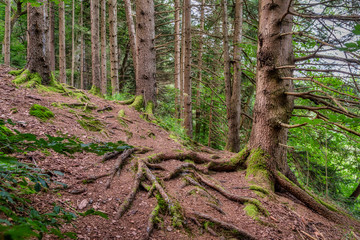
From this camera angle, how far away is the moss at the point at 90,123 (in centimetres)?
496

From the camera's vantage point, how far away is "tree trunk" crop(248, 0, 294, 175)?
158 inches

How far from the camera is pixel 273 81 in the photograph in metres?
4.07

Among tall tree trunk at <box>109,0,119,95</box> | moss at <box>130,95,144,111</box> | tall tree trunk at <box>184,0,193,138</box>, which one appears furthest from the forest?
tall tree trunk at <box>109,0,119,95</box>

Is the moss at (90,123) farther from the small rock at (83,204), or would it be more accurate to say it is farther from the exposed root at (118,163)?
the small rock at (83,204)

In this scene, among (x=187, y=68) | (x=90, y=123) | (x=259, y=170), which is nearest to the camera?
(x=259, y=170)

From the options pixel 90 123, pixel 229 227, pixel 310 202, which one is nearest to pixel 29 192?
pixel 229 227

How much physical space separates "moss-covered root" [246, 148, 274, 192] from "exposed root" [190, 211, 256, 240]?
1351 mm

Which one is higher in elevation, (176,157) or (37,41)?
(37,41)

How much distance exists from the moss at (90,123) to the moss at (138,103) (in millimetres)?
1880

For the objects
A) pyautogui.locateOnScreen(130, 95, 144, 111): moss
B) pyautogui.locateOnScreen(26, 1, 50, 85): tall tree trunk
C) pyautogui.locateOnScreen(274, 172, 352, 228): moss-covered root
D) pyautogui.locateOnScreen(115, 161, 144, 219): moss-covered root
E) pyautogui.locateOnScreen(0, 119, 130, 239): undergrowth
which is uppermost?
pyautogui.locateOnScreen(26, 1, 50, 85): tall tree trunk

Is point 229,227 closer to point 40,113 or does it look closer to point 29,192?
point 29,192

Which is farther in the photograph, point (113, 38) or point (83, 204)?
point (113, 38)

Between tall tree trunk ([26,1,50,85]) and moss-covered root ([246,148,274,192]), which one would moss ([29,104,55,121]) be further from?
moss-covered root ([246,148,274,192])

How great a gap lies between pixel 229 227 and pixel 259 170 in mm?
1709
